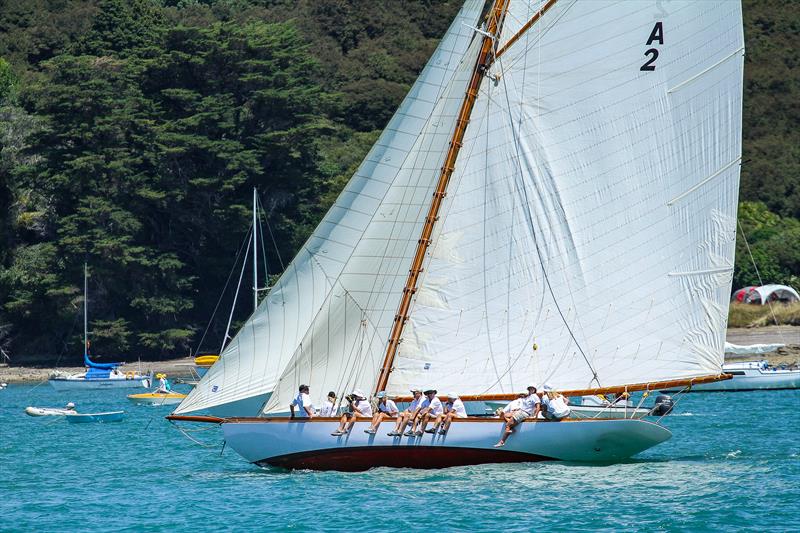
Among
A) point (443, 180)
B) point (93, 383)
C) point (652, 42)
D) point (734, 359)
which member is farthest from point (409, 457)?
point (93, 383)

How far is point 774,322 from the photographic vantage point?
8281 cm

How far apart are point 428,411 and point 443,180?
5215mm

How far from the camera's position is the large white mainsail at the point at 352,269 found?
31.8m

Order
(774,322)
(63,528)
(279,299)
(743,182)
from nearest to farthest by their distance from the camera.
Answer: (63,528)
(279,299)
(774,322)
(743,182)

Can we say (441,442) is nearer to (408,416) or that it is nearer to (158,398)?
(408,416)

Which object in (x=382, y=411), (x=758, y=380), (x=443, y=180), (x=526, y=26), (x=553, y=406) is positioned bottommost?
(x=382, y=411)

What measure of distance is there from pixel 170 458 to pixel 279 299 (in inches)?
411

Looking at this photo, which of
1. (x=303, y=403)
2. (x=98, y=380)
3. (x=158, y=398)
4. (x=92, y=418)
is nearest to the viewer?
(x=303, y=403)

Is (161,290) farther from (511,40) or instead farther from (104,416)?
(511,40)

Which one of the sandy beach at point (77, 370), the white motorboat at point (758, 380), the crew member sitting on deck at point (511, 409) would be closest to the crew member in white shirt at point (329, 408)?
the crew member sitting on deck at point (511, 409)

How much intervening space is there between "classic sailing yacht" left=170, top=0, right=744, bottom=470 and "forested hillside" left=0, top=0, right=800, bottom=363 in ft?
189

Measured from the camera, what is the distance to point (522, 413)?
30.7 m

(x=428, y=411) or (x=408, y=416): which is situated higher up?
(x=428, y=411)

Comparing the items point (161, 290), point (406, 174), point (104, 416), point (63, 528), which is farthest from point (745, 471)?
point (161, 290)
